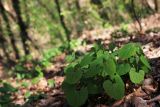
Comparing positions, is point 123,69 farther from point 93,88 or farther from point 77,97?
point 77,97

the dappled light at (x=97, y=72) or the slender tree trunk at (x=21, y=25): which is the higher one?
the slender tree trunk at (x=21, y=25)

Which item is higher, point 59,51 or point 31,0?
point 31,0

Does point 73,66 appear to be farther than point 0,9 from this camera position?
No

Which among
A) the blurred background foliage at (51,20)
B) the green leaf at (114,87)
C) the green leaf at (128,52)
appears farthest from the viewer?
the blurred background foliage at (51,20)

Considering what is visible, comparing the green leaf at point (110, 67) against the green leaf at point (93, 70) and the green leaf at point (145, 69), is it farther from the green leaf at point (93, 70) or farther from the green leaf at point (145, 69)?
the green leaf at point (145, 69)

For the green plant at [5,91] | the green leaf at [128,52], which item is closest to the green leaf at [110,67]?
the green leaf at [128,52]

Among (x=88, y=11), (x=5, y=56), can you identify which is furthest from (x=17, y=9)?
(x=88, y=11)

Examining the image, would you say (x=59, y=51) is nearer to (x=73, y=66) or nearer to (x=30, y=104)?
(x=30, y=104)
